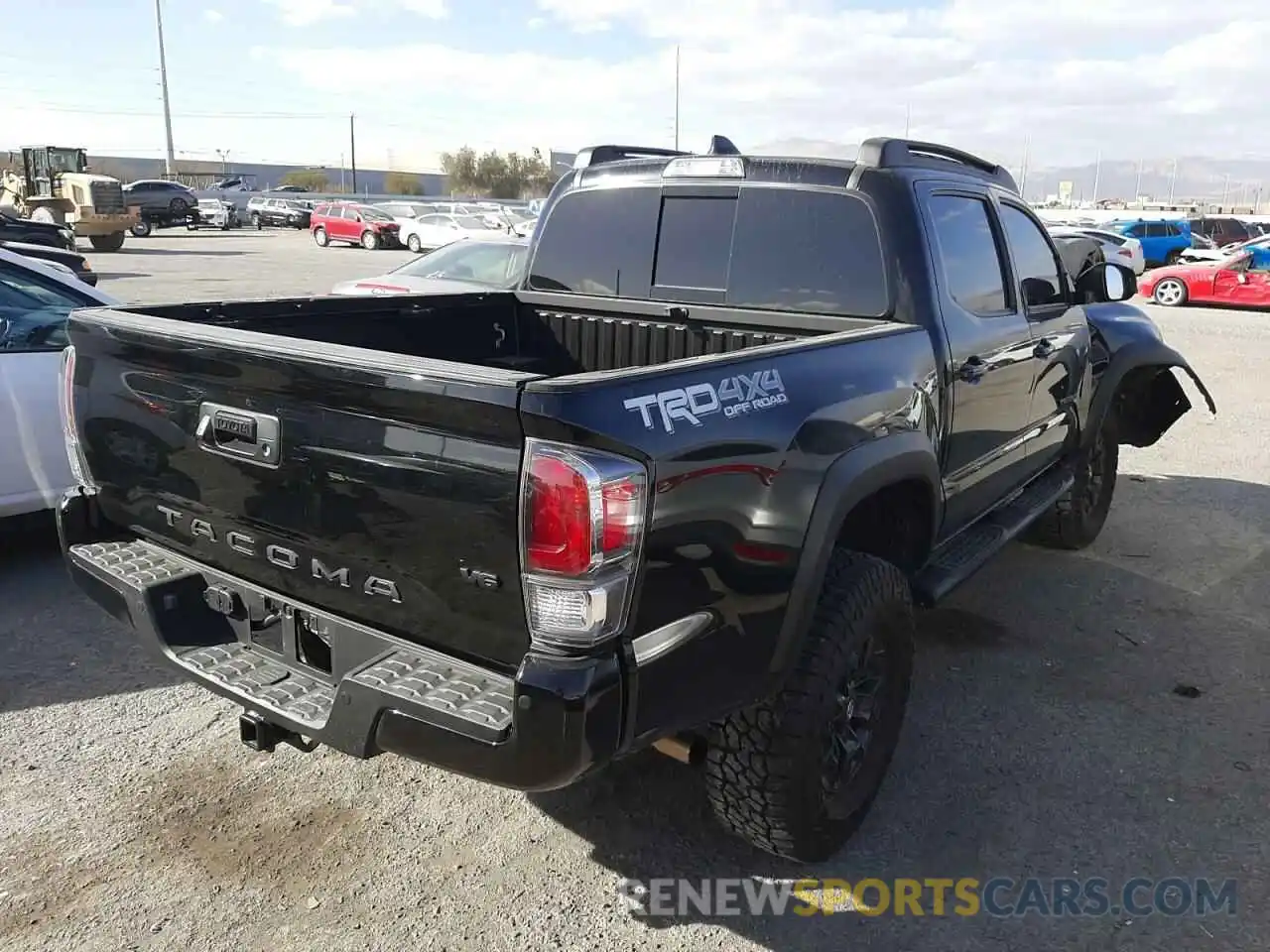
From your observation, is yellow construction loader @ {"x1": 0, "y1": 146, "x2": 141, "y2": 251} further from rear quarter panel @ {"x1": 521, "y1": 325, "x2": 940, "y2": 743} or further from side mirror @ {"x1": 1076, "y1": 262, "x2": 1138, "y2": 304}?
rear quarter panel @ {"x1": 521, "y1": 325, "x2": 940, "y2": 743}

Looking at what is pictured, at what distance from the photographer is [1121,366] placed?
5594 millimetres

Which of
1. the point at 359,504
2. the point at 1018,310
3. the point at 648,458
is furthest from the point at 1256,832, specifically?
the point at 359,504

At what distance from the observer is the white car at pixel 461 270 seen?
951cm

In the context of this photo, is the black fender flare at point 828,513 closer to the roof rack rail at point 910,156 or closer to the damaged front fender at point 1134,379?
the roof rack rail at point 910,156

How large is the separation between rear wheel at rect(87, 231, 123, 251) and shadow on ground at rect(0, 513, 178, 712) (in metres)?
27.0

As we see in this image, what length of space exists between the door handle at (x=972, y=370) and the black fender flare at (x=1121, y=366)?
191 centimetres

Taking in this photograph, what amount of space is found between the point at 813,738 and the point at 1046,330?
2710mm

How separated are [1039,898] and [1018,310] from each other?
244cm

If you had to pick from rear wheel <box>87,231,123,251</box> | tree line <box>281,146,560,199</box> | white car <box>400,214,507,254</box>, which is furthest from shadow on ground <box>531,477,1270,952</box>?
tree line <box>281,146,560,199</box>

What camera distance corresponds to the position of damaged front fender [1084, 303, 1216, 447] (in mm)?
5555

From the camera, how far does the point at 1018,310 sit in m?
4.37

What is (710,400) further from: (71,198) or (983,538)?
(71,198)

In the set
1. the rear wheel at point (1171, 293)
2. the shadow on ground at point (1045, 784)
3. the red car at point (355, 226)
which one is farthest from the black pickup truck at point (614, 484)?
the red car at point (355, 226)

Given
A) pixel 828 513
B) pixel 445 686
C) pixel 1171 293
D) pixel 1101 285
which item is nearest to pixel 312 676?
pixel 445 686
